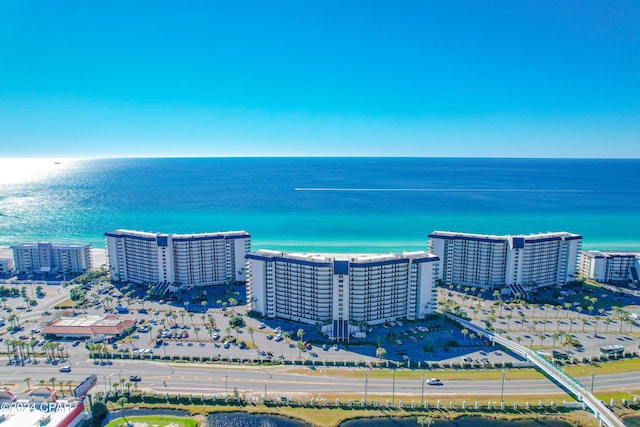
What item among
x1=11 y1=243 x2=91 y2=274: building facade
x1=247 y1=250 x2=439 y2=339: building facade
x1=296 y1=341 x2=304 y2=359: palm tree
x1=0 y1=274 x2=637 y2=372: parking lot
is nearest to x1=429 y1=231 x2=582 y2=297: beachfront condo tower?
x1=0 y1=274 x2=637 y2=372: parking lot

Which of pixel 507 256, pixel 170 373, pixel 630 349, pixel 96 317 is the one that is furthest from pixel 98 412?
pixel 507 256

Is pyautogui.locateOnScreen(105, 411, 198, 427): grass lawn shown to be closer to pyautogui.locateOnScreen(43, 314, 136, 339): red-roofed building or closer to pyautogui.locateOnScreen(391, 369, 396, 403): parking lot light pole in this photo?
pyautogui.locateOnScreen(43, 314, 136, 339): red-roofed building

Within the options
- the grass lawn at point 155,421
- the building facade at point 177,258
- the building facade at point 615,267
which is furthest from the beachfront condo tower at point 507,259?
the grass lawn at point 155,421

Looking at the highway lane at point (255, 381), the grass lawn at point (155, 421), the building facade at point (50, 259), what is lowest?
the grass lawn at point (155, 421)

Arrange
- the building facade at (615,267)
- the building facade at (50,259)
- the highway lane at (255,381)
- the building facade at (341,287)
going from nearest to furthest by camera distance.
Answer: the highway lane at (255,381) < the building facade at (341,287) < the building facade at (615,267) < the building facade at (50,259)

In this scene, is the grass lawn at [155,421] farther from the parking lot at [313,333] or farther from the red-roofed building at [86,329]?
the red-roofed building at [86,329]

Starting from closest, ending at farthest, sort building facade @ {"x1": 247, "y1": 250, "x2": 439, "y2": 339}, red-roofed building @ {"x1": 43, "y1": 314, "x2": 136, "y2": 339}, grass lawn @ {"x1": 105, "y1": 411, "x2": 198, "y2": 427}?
grass lawn @ {"x1": 105, "y1": 411, "x2": 198, "y2": 427} → red-roofed building @ {"x1": 43, "y1": 314, "x2": 136, "y2": 339} → building facade @ {"x1": 247, "y1": 250, "x2": 439, "y2": 339}

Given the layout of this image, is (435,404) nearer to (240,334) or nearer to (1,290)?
(240,334)
